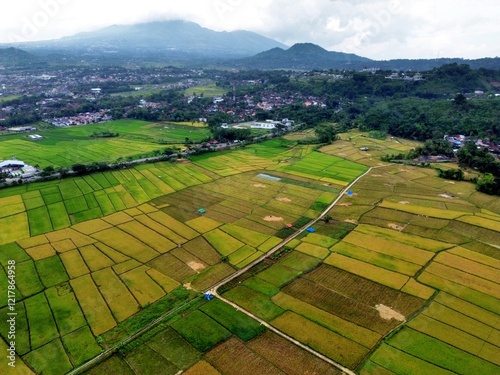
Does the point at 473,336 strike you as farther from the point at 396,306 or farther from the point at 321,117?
the point at 321,117

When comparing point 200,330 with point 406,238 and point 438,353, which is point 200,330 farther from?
point 406,238

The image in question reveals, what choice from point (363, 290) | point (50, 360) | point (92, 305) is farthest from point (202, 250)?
point (50, 360)

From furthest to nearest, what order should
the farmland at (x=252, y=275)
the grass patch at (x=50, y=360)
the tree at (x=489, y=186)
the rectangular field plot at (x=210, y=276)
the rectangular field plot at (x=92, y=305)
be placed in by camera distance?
the tree at (x=489, y=186), the rectangular field plot at (x=210, y=276), the rectangular field plot at (x=92, y=305), the farmland at (x=252, y=275), the grass patch at (x=50, y=360)

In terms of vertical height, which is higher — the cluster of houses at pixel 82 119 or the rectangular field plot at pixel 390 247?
the rectangular field plot at pixel 390 247

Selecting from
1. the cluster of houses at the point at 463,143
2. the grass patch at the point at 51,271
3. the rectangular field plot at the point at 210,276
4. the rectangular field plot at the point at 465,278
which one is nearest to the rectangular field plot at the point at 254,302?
the rectangular field plot at the point at 210,276

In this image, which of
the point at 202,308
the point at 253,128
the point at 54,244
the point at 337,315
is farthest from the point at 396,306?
A: the point at 253,128

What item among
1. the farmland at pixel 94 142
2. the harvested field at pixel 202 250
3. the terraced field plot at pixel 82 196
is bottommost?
the farmland at pixel 94 142

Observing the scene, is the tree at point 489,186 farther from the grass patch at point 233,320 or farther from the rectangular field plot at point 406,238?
the grass patch at point 233,320
